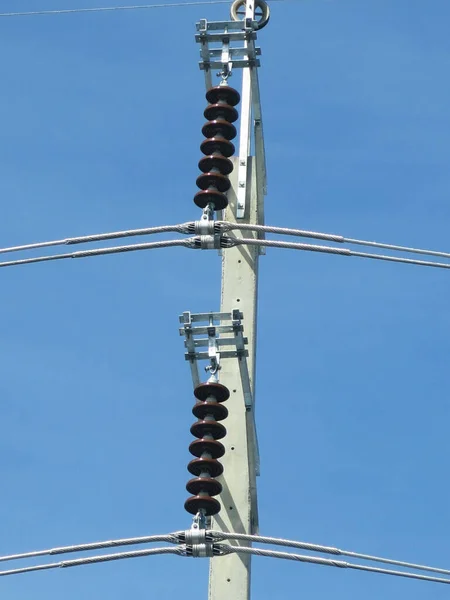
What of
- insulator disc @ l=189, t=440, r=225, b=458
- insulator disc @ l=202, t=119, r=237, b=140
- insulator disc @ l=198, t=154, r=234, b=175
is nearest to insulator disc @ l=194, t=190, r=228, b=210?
insulator disc @ l=198, t=154, r=234, b=175

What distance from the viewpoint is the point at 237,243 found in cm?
2695

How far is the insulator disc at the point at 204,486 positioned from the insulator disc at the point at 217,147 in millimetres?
4873

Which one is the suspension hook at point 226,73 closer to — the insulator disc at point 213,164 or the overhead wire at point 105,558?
the insulator disc at point 213,164

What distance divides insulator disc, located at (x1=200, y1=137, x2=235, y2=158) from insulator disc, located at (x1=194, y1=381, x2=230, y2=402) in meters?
3.55

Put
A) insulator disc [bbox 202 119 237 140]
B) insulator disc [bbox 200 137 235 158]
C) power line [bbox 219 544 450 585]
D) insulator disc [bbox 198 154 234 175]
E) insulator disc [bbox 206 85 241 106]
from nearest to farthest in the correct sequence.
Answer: power line [bbox 219 544 450 585] → insulator disc [bbox 198 154 234 175] → insulator disc [bbox 200 137 235 158] → insulator disc [bbox 202 119 237 140] → insulator disc [bbox 206 85 241 106]

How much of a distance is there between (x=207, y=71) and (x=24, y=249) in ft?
12.5

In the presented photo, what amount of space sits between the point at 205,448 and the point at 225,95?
215 inches

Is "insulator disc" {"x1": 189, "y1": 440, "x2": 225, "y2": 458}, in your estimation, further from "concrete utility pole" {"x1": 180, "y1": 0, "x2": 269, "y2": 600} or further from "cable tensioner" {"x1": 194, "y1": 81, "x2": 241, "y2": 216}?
"cable tensioner" {"x1": 194, "y1": 81, "x2": 241, "y2": 216}

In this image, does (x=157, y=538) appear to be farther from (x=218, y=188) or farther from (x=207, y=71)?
(x=207, y=71)

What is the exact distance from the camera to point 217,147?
28.7m

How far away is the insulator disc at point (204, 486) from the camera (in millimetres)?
25766

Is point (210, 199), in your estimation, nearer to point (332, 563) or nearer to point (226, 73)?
point (226, 73)

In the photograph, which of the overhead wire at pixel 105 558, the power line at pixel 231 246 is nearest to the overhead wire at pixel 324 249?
the power line at pixel 231 246

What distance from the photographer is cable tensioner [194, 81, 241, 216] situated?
2794cm
